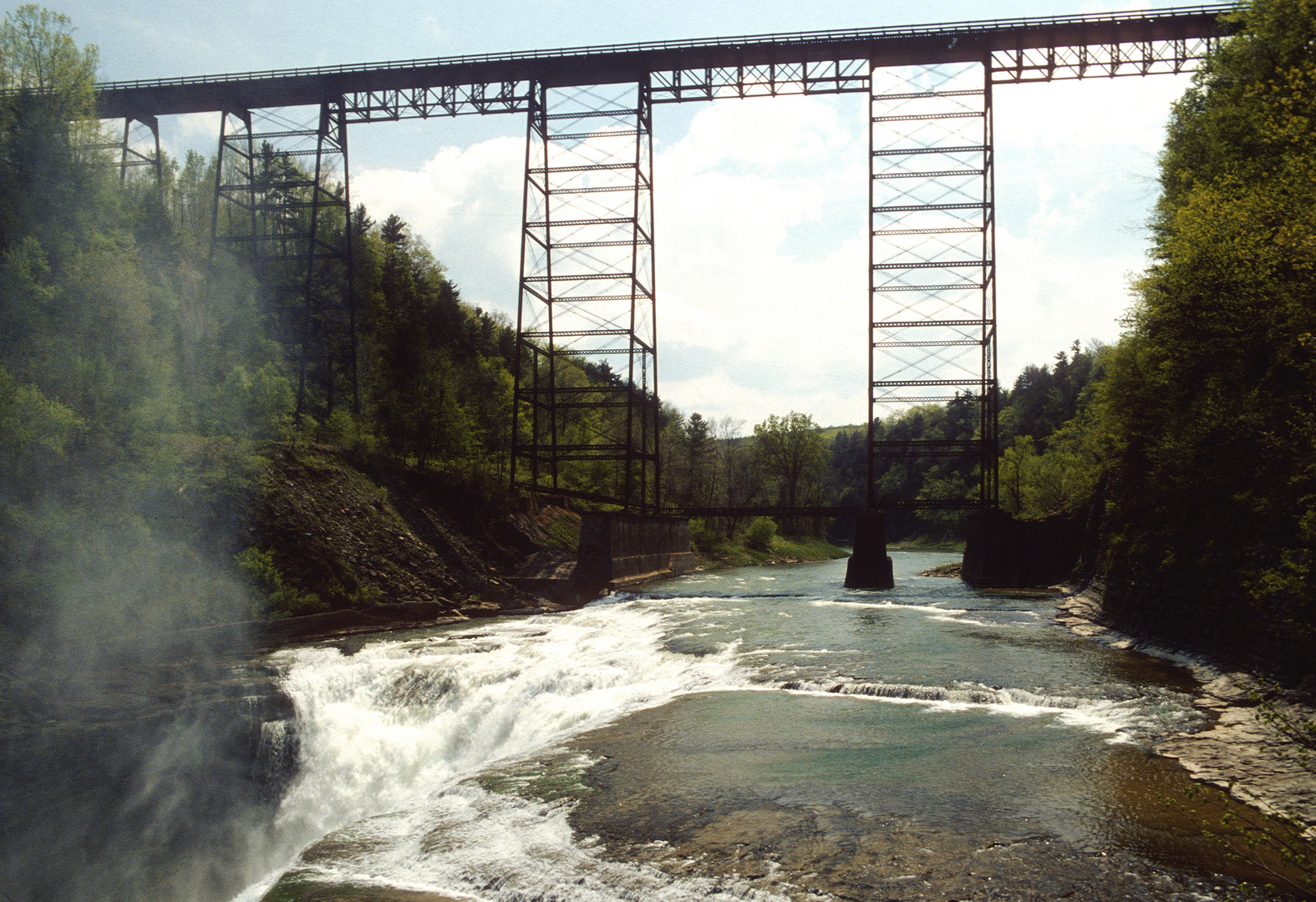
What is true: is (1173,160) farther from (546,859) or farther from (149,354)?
(149,354)

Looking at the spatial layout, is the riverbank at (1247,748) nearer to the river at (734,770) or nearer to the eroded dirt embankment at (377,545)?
the river at (734,770)

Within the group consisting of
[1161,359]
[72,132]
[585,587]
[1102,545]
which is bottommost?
[585,587]

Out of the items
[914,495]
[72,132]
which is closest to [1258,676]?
[72,132]

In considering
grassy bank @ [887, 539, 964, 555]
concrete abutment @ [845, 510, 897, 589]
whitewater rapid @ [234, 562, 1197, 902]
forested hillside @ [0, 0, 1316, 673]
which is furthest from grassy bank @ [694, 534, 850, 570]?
whitewater rapid @ [234, 562, 1197, 902]

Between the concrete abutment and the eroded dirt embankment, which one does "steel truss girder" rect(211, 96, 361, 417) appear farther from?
the concrete abutment

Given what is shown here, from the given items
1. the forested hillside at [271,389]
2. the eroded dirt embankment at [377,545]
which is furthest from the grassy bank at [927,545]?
the eroded dirt embankment at [377,545]

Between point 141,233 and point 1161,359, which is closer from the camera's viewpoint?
point 1161,359
